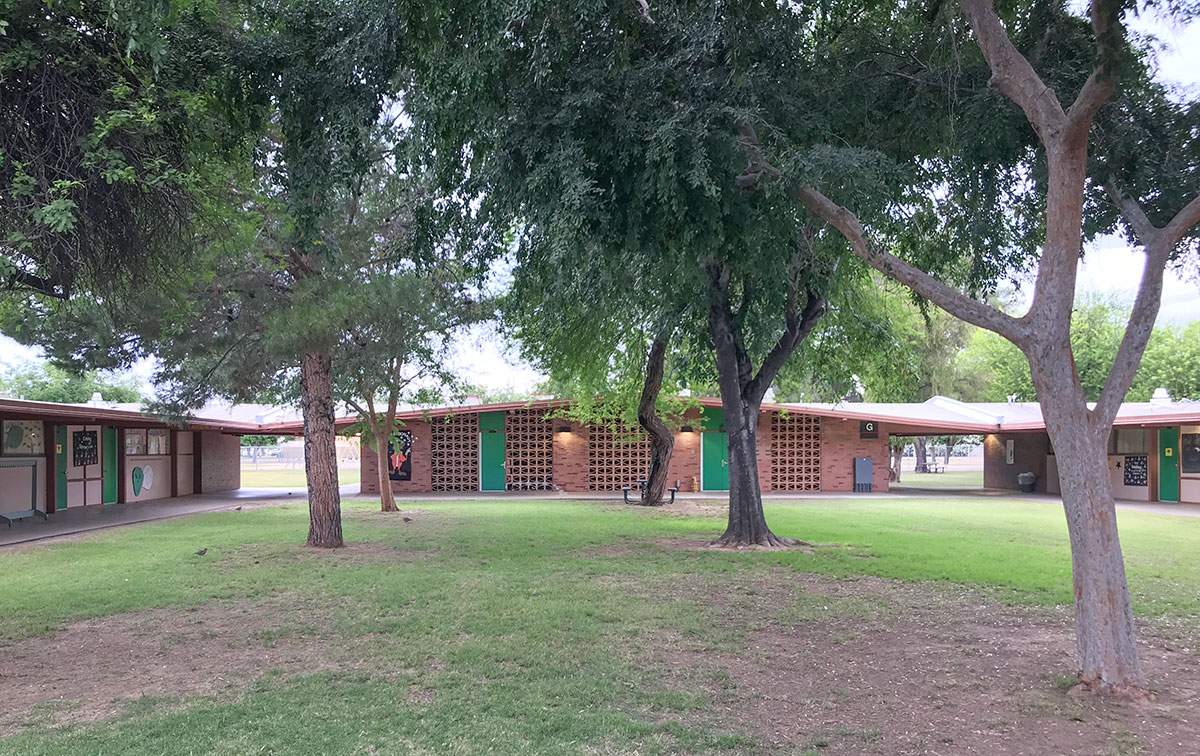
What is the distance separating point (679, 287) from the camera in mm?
11242

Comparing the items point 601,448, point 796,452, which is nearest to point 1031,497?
point 796,452

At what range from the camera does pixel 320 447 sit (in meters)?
13.7

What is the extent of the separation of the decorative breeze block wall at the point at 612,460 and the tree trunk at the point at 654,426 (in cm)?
679

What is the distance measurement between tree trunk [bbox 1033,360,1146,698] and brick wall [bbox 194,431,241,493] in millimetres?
30326

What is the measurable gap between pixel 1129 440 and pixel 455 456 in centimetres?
2240

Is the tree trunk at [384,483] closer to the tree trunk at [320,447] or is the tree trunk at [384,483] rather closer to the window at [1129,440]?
the tree trunk at [320,447]

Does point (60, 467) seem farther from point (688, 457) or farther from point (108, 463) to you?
point (688, 457)

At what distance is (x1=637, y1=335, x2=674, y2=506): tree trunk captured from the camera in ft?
67.6

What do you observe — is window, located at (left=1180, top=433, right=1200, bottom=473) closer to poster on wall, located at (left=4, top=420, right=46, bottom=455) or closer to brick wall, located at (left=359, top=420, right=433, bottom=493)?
brick wall, located at (left=359, top=420, right=433, bottom=493)

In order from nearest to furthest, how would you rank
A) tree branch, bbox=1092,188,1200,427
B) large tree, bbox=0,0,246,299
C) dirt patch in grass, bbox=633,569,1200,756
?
dirt patch in grass, bbox=633,569,1200,756 → large tree, bbox=0,0,246,299 → tree branch, bbox=1092,188,1200,427

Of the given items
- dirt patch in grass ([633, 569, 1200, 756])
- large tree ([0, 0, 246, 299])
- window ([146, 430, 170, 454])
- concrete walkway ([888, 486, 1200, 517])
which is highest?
large tree ([0, 0, 246, 299])

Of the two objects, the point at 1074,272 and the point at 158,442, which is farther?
the point at 158,442

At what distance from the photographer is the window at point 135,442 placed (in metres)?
25.1

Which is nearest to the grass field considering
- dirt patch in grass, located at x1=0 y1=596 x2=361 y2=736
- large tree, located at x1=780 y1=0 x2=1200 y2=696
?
dirt patch in grass, located at x1=0 y1=596 x2=361 y2=736
